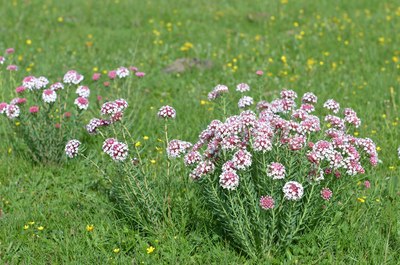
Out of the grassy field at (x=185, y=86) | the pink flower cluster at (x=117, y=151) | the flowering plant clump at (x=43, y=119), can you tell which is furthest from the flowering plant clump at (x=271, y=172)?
the flowering plant clump at (x=43, y=119)

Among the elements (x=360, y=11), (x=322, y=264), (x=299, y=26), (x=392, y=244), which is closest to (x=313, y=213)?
(x=322, y=264)

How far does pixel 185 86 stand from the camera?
772 centimetres

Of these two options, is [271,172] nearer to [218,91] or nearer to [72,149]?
[218,91]

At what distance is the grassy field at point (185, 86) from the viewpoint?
4.22m

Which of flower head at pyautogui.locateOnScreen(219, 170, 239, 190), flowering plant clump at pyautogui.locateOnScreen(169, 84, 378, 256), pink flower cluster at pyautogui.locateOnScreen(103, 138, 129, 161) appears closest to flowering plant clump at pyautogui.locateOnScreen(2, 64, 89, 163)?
pink flower cluster at pyautogui.locateOnScreen(103, 138, 129, 161)

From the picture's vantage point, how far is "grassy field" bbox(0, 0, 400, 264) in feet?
13.9

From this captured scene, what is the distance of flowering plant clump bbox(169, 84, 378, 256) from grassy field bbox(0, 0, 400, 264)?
25 centimetres

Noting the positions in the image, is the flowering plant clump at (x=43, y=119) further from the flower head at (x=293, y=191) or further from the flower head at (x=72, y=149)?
the flower head at (x=293, y=191)

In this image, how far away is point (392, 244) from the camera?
4.27m

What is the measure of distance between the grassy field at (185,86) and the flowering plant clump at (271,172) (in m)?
0.25

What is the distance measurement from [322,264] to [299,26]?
6995mm

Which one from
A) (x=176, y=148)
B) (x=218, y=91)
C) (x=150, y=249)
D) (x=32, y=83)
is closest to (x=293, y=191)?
(x=176, y=148)

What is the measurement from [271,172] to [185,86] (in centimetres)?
433

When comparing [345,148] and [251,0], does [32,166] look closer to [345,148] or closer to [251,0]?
[345,148]
